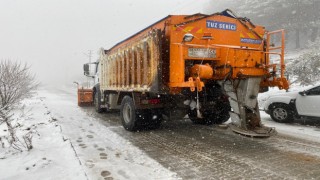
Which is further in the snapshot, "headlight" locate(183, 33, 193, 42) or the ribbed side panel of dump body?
the ribbed side panel of dump body

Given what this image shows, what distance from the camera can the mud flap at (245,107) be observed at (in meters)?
6.45

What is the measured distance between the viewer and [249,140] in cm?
725

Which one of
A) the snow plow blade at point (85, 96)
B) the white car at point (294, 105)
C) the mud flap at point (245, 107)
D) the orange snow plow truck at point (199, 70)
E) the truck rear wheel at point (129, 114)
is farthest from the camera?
the snow plow blade at point (85, 96)

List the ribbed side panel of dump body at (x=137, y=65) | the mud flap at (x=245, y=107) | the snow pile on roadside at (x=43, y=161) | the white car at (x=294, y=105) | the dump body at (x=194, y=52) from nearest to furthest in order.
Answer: the snow pile on roadside at (x=43, y=161) < the mud flap at (x=245, y=107) < the dump body at (x=194, y=52) < the ribbed side panel of dump body at (x=137, y=65) < the white car at (x=294, y=105)

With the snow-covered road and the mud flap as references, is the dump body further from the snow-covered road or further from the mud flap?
the snow-covered road

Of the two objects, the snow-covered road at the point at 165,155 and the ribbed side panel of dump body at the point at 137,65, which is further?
the ribbed side panel of dump body at the point at 137,65

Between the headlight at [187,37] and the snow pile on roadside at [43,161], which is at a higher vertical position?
the headlight at [187,37]

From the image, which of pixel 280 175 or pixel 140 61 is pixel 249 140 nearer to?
pixel 280 175

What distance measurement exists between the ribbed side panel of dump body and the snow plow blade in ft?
18.3

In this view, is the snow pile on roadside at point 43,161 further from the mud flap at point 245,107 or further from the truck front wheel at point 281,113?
the truck front wheel at point 281,113

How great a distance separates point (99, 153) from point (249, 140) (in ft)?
11.0

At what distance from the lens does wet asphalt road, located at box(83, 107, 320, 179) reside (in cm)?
495

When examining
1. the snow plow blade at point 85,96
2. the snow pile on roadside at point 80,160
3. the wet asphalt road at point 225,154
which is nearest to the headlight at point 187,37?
the wet asphalt road at point 225,154

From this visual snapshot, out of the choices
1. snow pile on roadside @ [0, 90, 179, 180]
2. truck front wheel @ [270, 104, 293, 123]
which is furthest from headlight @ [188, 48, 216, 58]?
truck front wheel @ [270, 104, 293, 123]
